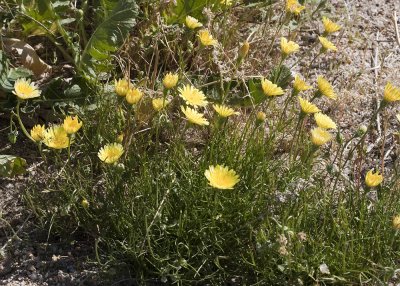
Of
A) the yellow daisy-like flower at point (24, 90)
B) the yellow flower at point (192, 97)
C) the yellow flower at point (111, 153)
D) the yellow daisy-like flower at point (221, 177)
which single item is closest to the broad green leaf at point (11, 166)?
the yellow daisy-like flower at point (24, 90)

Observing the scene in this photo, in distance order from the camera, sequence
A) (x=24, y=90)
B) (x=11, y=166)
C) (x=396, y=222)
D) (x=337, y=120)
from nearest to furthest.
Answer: (x=396, y=222) < (x=24, y=90) < (x=11, y=166) < (x=337, y=120)

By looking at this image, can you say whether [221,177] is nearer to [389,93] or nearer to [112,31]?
[389,93]

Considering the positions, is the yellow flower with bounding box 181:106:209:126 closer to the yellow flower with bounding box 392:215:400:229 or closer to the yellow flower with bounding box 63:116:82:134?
the yellow flower with bounding box 63:116:82:134

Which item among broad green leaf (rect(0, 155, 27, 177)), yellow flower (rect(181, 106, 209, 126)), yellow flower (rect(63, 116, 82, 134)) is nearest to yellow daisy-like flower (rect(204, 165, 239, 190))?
yellow flower (rect(181, 106, 209, 126))

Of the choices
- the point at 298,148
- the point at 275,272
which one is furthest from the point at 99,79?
the point at 275,272

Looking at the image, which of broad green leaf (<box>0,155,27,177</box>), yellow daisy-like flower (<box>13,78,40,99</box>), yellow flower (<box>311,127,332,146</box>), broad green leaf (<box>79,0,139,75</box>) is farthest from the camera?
broad green leaf (<box>79,0,139,75</box>)

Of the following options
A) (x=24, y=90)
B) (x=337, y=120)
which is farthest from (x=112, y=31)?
(x=337, y=120)

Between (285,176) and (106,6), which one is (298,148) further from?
(106,6)
